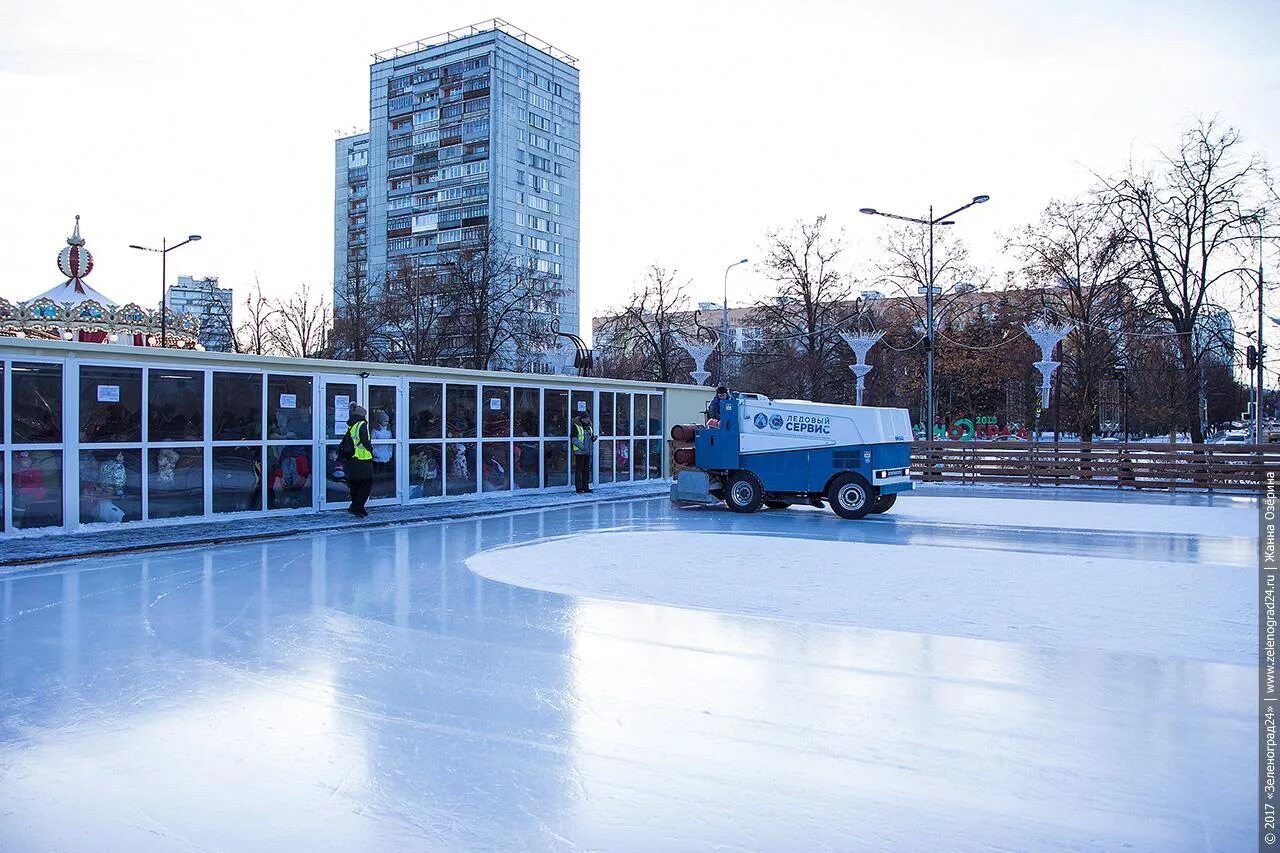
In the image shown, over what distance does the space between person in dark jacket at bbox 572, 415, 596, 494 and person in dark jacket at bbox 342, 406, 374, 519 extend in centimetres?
606

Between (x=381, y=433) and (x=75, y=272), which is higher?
(x=75, y=272)

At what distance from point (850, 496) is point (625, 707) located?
1170cm

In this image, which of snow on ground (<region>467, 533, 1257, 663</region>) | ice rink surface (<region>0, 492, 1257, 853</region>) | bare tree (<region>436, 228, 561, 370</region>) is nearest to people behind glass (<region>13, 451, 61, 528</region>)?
ice rink surface (<region>0, 492, 1257, 853</region>)

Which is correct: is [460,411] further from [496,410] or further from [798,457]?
[798,457]

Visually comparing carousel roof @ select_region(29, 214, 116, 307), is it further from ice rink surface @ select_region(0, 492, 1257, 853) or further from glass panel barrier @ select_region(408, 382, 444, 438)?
ice rink surface @ select_region(0, 492, 1257, 853)

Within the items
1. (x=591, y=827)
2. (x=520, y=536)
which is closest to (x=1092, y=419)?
(x=520, y=536)

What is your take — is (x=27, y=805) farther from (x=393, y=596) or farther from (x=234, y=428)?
(x=234, y=428)

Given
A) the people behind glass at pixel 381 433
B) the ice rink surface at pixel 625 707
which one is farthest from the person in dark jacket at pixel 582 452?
the ice rink surface at pixel 625 707

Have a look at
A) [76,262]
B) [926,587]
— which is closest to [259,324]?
[76,262]

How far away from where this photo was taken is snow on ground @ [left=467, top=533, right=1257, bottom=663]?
737 centimetres

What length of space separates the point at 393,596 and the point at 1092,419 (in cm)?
2579

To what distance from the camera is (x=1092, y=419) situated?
29094 millimetres

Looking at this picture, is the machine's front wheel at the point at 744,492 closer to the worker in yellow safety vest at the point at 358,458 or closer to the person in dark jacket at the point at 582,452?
the person in dark jacket at the point at 582,452

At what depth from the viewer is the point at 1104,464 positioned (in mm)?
25516
